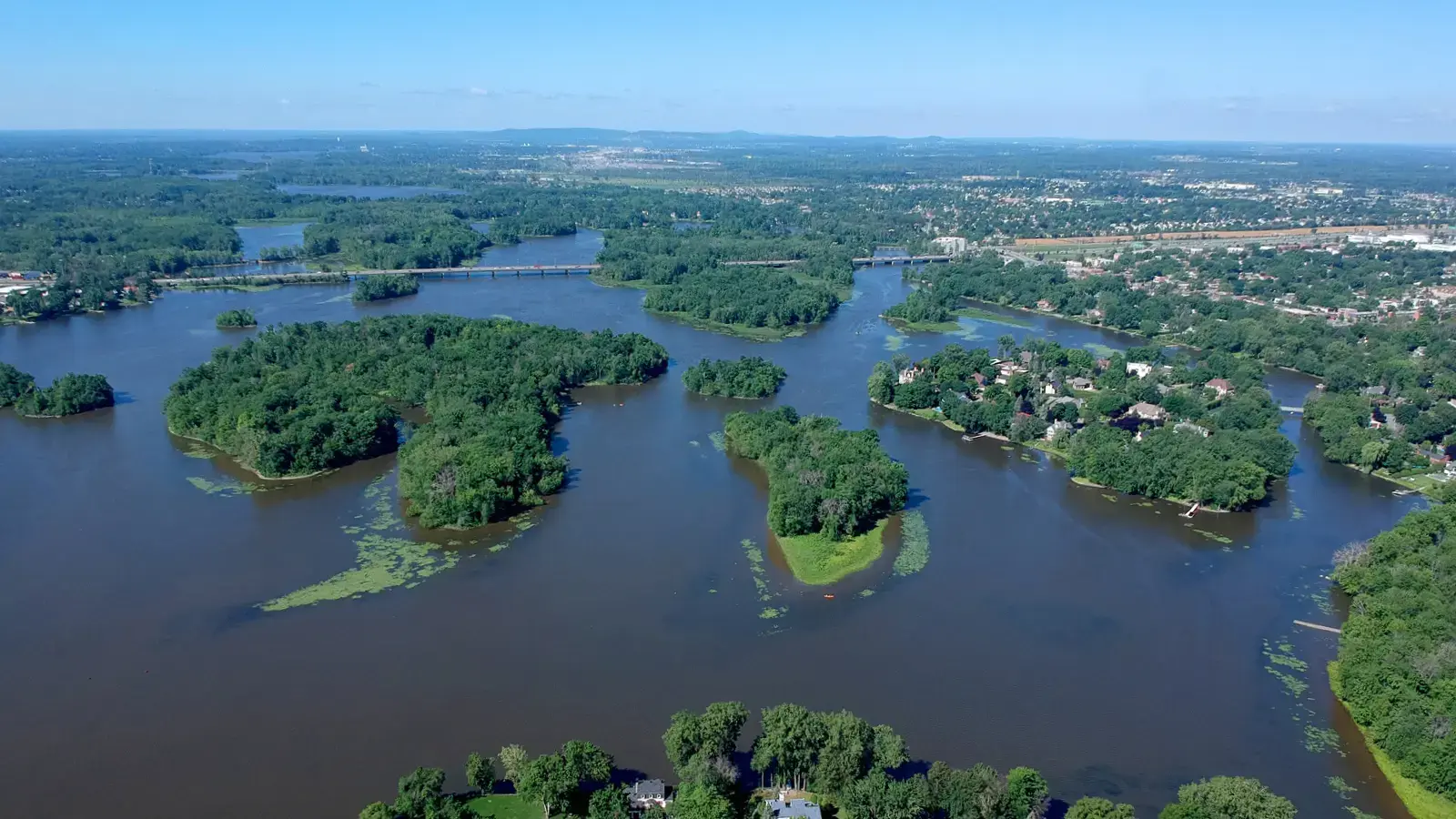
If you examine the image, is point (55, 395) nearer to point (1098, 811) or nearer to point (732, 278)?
point (732, 278)

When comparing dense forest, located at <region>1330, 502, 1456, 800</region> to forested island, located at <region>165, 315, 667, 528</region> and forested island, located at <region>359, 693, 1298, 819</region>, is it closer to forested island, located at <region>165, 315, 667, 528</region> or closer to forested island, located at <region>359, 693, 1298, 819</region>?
forested island, located at <region>359, 693, 1298, 819</region>

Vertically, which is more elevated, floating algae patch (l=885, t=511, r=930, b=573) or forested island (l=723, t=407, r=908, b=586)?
forested island (l=723, t=407, r=908, b=586)

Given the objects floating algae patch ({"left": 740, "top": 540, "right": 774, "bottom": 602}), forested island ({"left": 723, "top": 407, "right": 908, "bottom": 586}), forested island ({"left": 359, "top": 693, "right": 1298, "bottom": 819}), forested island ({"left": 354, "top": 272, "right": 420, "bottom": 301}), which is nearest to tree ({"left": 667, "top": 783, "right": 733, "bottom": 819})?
forested island ({"left": 359, "top": 693, "right": 1298, "bottom": 819})

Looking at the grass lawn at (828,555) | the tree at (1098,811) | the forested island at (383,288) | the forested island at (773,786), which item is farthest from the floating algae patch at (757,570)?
the forested island at (383,288)

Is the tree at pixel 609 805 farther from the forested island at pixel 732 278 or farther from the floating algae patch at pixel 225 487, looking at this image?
the forested island at pixel 732 278

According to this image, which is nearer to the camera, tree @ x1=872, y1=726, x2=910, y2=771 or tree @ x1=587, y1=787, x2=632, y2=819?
tree @ x1=587, y1=787, x2=632, y2=819

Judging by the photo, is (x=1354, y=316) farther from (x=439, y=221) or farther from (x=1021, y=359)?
(x=439, y=221)

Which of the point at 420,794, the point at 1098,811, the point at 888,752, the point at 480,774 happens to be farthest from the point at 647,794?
the point at 1098,811

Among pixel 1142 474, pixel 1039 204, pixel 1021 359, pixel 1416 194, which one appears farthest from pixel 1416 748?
pixel 1416 194
